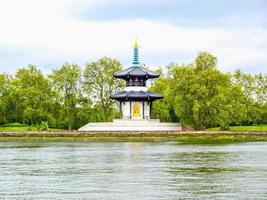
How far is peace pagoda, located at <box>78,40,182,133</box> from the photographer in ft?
271

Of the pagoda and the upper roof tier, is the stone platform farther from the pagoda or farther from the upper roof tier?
the upper roof tier

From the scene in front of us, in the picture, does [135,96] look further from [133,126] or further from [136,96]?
[133,126]

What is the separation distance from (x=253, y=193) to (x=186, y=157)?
18.1 m

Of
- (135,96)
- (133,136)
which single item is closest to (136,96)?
(135,96)

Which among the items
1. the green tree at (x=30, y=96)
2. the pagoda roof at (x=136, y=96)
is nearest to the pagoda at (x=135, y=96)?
the pagoda roof at (x=136, y=96)

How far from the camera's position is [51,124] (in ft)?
307

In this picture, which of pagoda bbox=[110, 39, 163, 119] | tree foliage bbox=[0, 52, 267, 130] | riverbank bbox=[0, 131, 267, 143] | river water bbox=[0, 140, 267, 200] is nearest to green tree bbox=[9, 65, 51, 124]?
tree foliage bbox=[0, 52, 267, 130]

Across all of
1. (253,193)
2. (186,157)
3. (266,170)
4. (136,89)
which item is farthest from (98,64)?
(253,193)

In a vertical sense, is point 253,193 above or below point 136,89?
below

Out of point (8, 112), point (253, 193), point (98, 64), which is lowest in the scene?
point (253, 193)

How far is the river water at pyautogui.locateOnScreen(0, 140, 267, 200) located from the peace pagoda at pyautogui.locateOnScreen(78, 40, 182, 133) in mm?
34649

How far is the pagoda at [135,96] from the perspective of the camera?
87.7 metres

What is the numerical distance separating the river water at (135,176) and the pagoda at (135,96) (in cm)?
3993

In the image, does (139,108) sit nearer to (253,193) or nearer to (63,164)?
(63,164)
